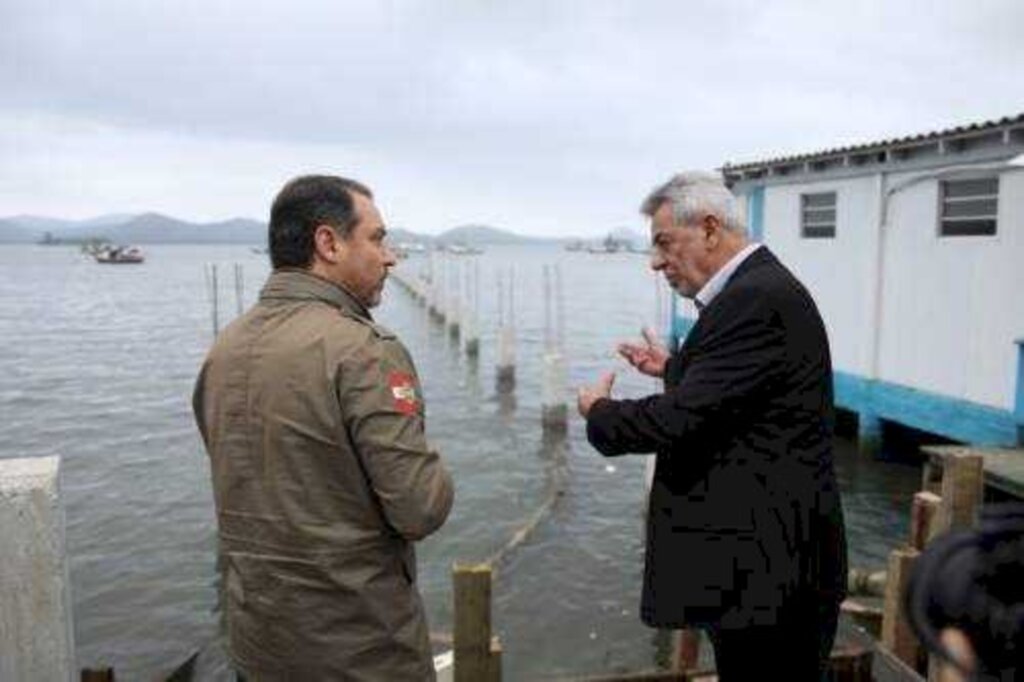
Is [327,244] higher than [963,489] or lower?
higher

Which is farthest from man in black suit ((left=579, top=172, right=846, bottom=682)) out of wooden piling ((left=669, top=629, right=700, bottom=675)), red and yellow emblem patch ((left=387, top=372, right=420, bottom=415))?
wooden piling ((left=669, top=629, right=700, bottom=675))

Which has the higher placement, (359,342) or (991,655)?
(359,342)

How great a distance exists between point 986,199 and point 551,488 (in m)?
7.93

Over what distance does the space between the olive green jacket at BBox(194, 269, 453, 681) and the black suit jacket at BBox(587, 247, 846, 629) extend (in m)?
0.76

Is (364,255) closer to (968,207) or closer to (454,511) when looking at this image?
(454,511)

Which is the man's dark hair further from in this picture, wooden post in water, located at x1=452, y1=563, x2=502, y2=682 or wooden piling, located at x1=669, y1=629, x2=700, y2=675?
wooden piling, located at x1=669, y1=629, x2=700, y2=675

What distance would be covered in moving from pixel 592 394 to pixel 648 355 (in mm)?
586

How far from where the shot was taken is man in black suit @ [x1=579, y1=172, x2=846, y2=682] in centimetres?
270

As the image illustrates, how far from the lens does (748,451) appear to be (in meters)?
2.74

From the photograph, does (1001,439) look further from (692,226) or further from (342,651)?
(342,651)

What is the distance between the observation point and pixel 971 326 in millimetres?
12125

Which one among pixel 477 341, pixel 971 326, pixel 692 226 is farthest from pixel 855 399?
pixel 477 341

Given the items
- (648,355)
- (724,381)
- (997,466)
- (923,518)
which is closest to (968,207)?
(997,466)

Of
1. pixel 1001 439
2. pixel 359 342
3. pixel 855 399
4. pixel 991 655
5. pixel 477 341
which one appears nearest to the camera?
pixel 991 655
